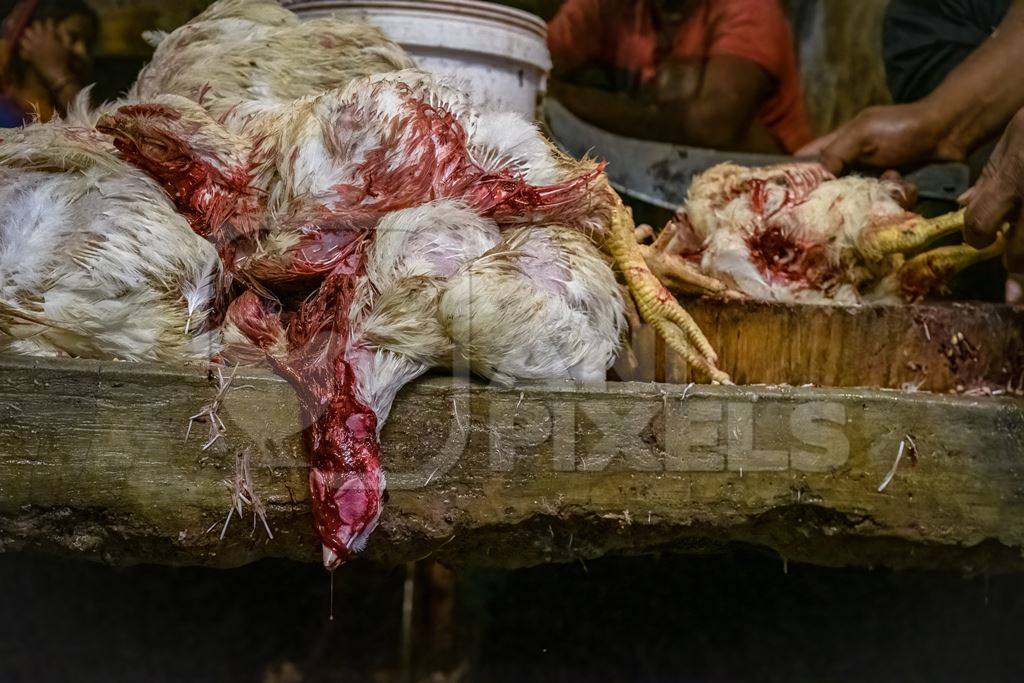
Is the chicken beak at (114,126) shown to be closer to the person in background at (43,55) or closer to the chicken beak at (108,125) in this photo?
the chicken beak at (108,125)

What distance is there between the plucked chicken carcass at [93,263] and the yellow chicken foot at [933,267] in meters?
1.16

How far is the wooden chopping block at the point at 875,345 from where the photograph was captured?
1309mm

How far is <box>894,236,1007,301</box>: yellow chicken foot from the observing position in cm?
137

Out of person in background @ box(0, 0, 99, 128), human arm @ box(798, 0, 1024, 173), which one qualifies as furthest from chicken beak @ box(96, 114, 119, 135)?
human arm @ box(798, 0, 1024, 173)

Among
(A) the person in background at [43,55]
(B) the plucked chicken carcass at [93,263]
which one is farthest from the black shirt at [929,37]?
(A) the person in background at [43,55]

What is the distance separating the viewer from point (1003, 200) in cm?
124

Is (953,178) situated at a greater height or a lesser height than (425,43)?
lesser

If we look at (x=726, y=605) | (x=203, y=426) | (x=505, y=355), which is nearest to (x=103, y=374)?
(x=203, y=426)

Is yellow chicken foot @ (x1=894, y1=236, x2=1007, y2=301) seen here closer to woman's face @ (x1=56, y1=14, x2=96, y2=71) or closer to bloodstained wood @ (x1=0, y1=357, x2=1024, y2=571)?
bloodstained wood @ (x1=0, y1=357, x2=1024, y2=571)

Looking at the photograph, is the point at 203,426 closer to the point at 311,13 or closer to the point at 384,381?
the point at 384,381

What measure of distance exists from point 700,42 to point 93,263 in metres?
1.56

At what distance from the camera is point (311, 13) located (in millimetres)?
1535

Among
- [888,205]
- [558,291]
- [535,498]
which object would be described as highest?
[888,205]

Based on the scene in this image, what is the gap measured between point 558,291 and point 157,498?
57 centimetres
